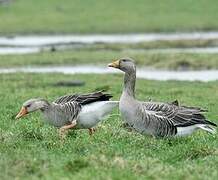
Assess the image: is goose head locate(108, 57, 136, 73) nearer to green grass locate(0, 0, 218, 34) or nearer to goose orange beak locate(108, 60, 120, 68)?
goose orange beak locate(108, 60, 120, 68)

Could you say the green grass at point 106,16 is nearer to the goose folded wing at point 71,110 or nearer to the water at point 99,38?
the water at point 99,38

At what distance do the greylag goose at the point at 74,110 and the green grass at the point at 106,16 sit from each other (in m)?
56.3

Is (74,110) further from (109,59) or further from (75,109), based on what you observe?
(109,59)

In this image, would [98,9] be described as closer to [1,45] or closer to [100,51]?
[1,45]

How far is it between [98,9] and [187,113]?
225 ft

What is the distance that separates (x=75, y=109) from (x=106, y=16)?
63226 mm

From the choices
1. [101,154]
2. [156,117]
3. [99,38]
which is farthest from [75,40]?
[101,154]

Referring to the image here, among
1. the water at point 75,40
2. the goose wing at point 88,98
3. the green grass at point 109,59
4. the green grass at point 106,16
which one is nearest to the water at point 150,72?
the green grass at point 109,59

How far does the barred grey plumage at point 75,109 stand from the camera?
1484 centimetres

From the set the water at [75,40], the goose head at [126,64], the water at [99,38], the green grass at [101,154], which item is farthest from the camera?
the water at [99,38]

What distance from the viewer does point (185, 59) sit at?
4469 centimetres

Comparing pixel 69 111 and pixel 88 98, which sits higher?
pixel 88 98

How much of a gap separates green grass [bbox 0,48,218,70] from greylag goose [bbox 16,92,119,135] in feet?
96.7

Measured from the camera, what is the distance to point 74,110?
14.9 meters
